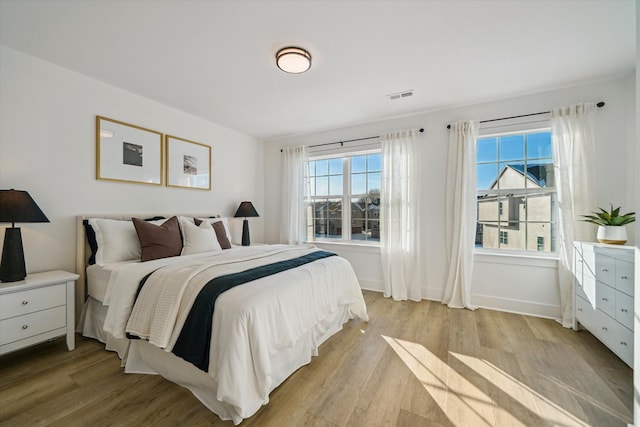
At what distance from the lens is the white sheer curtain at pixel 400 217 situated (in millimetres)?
3541

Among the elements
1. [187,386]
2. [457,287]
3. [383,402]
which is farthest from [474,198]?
[187,386]

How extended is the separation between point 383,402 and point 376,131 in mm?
3330

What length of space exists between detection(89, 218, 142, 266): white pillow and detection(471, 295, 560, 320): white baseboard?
386 centimetres

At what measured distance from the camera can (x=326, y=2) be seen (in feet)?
5.60

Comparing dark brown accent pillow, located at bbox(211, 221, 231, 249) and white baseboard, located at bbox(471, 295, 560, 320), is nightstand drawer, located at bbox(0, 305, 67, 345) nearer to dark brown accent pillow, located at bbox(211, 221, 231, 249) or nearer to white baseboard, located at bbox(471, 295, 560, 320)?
dark brown accent pillow, located at bbox(211, 221, 231, 249)

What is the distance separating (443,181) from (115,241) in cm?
372

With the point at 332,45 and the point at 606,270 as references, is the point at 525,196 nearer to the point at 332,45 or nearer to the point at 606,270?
the point at 606,270

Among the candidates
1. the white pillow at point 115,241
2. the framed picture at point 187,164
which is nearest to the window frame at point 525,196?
the framed picture at point 187,164

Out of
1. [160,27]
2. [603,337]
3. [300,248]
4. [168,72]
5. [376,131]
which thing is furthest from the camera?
[376,131]

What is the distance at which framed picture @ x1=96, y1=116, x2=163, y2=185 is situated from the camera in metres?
2.77

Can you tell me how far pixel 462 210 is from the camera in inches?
126

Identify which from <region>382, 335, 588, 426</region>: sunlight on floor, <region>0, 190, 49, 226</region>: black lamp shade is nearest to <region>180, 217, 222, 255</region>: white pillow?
<region>0, 190, 49, 226</region>: black lamp shade

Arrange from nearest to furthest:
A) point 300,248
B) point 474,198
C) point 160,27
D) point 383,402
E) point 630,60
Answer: point 383,402
point 160,27
point 630,60
point 300,248
point 474,198

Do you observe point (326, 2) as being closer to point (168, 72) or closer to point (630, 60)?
point (168, 72)
